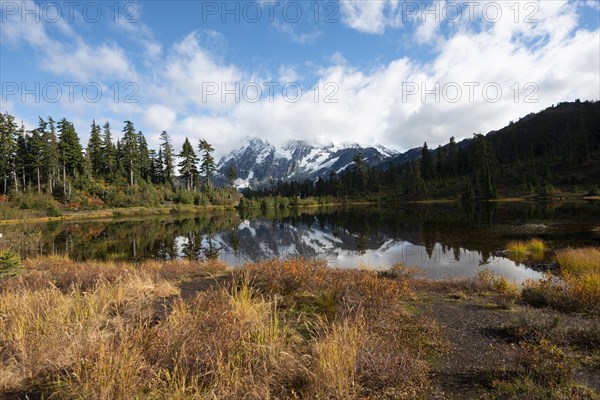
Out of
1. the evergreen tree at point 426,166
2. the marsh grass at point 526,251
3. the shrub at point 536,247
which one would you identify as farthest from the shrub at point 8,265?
the evergreen tree at point 426,166

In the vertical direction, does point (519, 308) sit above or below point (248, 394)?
below

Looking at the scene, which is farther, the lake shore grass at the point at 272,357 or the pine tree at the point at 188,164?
the pine tree at the point at 188,164

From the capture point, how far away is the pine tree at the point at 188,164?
90188 mm

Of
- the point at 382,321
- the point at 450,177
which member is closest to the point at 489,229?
the point at 382,321

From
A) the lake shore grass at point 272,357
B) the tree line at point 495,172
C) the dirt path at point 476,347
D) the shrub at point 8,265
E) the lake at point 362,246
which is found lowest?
the lake at point 362,246

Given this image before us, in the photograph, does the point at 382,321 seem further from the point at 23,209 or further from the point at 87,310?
the point at 23,209

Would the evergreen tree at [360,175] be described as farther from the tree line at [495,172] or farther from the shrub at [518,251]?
the shrub at [518,251]

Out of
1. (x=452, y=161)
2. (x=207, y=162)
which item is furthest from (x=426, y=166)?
(x=207, y=162)

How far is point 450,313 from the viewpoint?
8148 mm

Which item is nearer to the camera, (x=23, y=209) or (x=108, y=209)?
(x=23, y=209)

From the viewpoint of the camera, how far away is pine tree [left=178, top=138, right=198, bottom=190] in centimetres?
9019

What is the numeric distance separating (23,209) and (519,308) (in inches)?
2927

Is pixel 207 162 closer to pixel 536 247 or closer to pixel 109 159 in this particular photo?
pixel 109 159

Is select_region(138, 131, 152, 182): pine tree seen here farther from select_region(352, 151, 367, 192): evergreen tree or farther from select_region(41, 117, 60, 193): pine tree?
select_region(352, 151, 367, 192): evergreen tree
